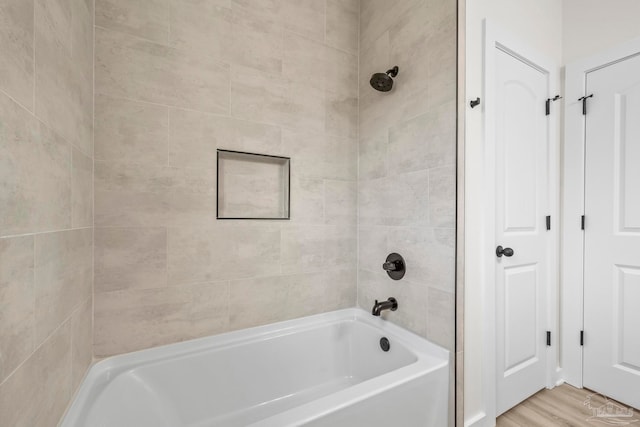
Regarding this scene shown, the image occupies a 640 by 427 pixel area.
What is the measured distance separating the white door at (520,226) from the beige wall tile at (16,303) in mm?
1852

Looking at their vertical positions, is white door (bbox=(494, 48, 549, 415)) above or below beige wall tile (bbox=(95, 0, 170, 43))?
below

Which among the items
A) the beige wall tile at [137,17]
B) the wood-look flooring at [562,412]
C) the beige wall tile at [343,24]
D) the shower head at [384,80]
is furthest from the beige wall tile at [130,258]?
the wood-look flooring at [562,412]

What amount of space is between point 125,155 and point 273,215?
78cm

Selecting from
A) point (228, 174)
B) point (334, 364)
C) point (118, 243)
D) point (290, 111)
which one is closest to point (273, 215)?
point (228, 174)

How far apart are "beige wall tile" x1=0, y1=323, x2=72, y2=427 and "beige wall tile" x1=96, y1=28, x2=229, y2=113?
104cm

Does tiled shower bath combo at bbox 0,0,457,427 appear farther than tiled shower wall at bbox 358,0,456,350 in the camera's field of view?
No

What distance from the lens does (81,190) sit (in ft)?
3.50

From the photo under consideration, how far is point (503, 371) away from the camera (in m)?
1.50

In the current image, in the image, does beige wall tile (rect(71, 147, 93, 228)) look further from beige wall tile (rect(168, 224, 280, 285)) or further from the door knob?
the door knob

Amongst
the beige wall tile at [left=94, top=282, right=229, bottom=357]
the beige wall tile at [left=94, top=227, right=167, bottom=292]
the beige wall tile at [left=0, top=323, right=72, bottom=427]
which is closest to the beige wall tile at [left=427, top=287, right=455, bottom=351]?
the beige wall tile at [left=94, top=282, right=229, bottom=357]

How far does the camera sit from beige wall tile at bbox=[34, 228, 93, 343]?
29.1 inches

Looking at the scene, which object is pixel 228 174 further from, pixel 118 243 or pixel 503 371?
pixel 503 371

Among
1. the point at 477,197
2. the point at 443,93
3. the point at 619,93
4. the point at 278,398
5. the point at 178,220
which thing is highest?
the point at 619,93

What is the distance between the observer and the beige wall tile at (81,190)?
99 centimetres
